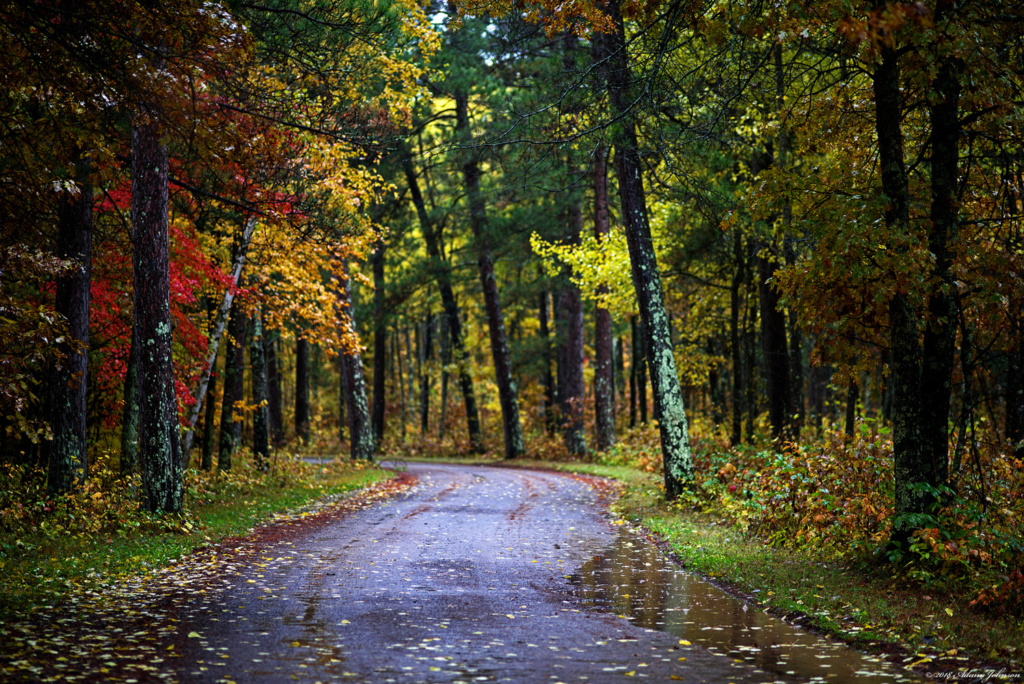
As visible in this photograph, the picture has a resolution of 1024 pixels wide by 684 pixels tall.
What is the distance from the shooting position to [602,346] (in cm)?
2744

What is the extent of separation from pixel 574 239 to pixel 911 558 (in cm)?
2339

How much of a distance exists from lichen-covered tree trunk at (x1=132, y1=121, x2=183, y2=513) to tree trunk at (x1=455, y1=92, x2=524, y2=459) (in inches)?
646

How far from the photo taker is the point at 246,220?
679 inches

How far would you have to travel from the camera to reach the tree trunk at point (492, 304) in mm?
28844

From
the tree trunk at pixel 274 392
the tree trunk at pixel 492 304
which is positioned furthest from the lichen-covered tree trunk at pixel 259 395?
the tree trunk at pixel 274 392

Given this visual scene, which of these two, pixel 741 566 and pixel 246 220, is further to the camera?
pixel 246 220

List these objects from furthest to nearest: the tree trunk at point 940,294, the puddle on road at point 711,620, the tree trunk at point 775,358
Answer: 1. the tree trunk at point 775,358
2. the tree trunk at point 940,294
3. the puddle on road at point 711,620

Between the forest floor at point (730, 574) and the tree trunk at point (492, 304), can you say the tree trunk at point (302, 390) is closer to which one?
the tree trunk at point (492, 304)

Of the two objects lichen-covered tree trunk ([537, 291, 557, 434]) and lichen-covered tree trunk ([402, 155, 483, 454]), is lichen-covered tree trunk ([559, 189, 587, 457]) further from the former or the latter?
lichen-covered tree trunk ([402, 155, 483, 454])

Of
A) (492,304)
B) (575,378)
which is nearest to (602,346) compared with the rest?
(575,378)

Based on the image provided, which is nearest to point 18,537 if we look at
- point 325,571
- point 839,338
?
point 325,571

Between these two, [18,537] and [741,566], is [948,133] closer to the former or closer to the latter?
[741,566]

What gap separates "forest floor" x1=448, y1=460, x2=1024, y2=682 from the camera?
6051 mm

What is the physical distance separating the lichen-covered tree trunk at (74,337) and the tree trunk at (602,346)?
53.8 feet
